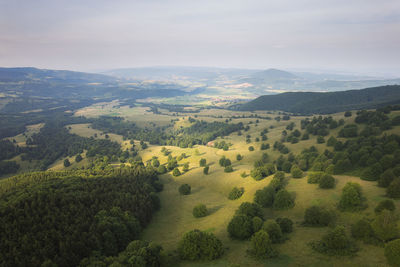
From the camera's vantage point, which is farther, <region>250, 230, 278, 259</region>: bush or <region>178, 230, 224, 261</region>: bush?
<region>178, 230, 224, 261</region>: bush

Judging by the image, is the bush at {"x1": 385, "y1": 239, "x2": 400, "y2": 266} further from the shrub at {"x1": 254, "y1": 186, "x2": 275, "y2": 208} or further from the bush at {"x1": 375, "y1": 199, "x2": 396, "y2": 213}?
the shrub at {"x1": 254, "y1": 186, "x2": 275, "y2": 208}

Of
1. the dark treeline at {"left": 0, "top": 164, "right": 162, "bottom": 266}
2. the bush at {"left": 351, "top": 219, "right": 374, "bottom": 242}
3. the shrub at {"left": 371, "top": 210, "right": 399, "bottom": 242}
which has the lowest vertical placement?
the dark treeline at {"left": 0, "top": 164, "right": 162, "bottom": 266}

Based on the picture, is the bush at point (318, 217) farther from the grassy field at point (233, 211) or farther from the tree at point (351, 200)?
the tree at point (351, 200)

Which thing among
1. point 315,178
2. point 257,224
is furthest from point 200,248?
point 315,178

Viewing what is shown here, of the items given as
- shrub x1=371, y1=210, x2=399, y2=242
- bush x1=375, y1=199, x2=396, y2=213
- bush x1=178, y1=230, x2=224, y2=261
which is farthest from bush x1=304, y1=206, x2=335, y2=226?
bush x1=178, y1=230, x2=224, y2=261

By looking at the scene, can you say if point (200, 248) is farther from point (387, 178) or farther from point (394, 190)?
point (387, 178)

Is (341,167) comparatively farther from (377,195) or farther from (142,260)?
(142,260)

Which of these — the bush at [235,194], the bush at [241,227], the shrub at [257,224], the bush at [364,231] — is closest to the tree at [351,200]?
the bush at [364,231]
